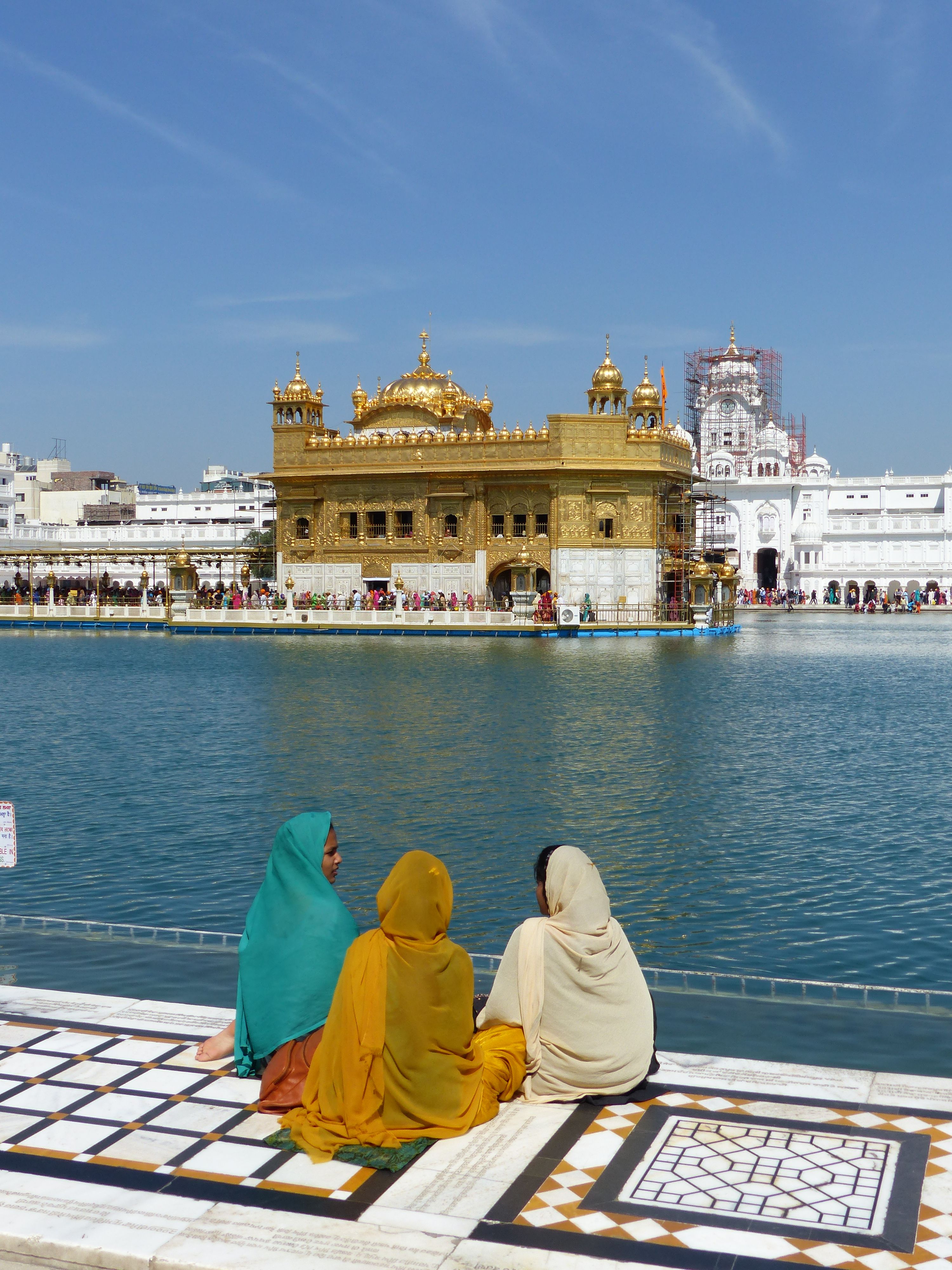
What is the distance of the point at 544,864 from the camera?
5477mm

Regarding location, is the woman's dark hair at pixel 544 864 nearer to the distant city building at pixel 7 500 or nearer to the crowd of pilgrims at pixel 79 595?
the crowd of pilgrims at pixel 79 595

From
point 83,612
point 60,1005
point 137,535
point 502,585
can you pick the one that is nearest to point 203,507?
point 137,535

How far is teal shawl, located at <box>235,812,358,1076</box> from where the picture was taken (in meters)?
5.50

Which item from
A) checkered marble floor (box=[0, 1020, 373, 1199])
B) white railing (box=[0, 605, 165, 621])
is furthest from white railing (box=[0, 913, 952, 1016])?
white railing (box=[0, 605, 165, 621])

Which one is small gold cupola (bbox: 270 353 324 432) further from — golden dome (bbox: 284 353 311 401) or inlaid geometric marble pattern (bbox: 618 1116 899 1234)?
inlaid geometric marble pattern (bbox: 618 1116 899 1234)

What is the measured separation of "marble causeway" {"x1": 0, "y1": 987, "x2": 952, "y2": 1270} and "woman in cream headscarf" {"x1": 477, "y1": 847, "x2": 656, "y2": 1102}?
112 mm

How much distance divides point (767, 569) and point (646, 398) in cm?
3955

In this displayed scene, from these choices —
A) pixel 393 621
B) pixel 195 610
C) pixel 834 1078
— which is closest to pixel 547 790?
pixel 834 1078

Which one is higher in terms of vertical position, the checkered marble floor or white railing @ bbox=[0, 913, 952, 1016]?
the checkered marble floor

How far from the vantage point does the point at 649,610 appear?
149ft

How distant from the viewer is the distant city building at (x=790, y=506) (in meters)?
79.4

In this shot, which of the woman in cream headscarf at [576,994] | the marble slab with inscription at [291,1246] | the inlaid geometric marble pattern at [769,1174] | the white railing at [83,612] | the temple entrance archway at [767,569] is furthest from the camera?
the temple entrance archway at [767,569]

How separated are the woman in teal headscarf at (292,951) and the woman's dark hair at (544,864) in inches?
31.9

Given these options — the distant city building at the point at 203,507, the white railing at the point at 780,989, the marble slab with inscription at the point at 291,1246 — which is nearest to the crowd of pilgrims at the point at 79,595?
the distant city building at the point at 203,507
